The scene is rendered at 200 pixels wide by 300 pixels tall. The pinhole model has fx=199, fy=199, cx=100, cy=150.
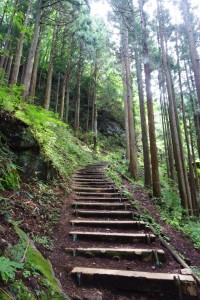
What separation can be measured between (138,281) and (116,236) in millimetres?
1352

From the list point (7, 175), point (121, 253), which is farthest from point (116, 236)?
point (7, 175)

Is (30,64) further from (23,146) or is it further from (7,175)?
(7,175)

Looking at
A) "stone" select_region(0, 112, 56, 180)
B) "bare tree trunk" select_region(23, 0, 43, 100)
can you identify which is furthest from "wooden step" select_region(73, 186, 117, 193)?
"bare tree trunk" select_region(23, 0, 43, 100)

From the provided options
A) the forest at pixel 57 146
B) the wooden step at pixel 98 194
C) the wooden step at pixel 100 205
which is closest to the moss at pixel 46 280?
the forest at pixel 57 146

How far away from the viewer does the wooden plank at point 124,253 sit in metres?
3.79

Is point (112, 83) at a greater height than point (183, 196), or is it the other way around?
point (112, 83)

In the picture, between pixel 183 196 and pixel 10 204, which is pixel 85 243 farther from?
pixel 183 196

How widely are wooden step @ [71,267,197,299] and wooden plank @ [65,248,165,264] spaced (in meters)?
0.58

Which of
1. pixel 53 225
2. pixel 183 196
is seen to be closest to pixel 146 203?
pixel 183 196

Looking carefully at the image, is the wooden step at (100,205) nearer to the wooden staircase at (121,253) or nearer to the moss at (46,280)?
the wooden staircase at (121,253)

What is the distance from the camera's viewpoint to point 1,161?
4332 mm

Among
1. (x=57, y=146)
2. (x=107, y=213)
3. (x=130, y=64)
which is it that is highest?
(x=130, y=64)

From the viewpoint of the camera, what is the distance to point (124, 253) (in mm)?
3859

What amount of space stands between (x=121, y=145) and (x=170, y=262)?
2477cm
